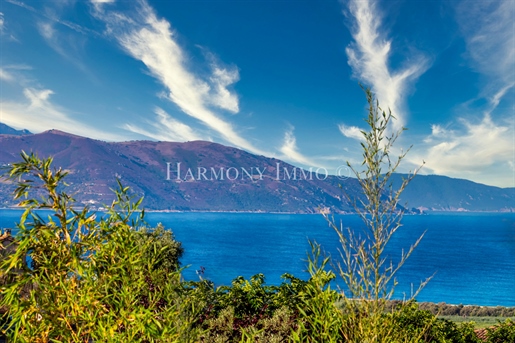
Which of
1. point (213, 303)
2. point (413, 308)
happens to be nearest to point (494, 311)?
point (413, 308)

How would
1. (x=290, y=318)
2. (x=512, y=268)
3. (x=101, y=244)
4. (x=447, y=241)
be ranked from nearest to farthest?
(x=101, y=244) → (x=290, y=318) → (x=512, y=268) → (x=447, y=241)

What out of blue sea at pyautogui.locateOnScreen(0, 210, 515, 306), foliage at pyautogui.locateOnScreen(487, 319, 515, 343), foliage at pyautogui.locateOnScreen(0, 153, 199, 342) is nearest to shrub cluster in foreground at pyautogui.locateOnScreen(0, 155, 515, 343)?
foliage at pyautogui.locateOnScreen(0, 153, 199, 342)

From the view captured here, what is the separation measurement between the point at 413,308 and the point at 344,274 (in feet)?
21.5

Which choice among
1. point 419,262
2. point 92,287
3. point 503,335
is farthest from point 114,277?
point 419,262

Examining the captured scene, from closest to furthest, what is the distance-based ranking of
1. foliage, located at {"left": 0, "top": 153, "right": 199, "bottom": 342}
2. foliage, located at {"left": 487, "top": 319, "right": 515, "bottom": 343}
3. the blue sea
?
foliage, located at {"left": 0, "top": 153, "right": 199, "bottom": 342} → foliage, located at {"left": 487, "top": 319, "right": 515, "bottom": 343} → the blue sea

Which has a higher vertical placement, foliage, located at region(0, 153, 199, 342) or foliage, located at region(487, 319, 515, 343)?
foliage, located at region(0, 153, 199, 342)

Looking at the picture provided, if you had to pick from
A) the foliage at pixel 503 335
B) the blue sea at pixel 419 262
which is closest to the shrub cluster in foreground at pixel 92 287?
the foliage at pixel 503 335

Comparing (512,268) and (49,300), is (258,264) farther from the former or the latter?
(49,300)

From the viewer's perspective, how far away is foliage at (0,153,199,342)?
4.25m

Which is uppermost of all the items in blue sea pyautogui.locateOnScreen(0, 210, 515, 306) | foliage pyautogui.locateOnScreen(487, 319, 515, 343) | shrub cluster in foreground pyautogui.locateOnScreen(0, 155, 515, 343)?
shrub cluster in foreground pyautogui.locateOnScreen(0, 155, 515, 343)

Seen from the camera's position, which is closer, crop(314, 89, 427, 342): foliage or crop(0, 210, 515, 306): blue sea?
crop(314, 89, 427, 342): foliage

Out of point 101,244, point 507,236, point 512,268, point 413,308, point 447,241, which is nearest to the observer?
point 101,244

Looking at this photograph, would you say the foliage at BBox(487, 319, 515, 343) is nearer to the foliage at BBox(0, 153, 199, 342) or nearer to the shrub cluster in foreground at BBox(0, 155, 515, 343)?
the shrub cluster in foreground at BBox(0, 155, 515, 343)

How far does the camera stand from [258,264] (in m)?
102
